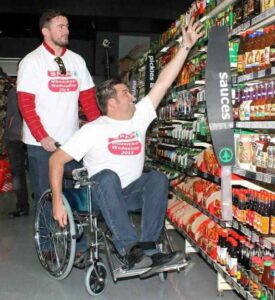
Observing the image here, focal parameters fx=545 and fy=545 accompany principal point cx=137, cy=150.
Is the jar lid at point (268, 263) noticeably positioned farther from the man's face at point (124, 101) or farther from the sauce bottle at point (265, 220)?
the man's face at point (124, 101)

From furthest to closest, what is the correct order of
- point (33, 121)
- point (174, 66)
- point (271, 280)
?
point (33, 121) < point (174, 66) < point (271, 280)

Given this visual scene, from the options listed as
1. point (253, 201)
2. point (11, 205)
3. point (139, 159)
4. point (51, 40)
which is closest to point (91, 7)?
point (11, 205)

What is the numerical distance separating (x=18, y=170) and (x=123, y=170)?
353 cm

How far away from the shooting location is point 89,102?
4.57 meters

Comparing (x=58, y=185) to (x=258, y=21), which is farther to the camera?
(x=58, y=185)

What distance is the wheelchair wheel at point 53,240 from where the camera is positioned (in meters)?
3.63

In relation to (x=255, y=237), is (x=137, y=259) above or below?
below

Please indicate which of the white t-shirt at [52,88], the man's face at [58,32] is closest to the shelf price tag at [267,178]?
the white t-shirt at [52,88]

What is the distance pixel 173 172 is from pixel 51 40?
2.05m

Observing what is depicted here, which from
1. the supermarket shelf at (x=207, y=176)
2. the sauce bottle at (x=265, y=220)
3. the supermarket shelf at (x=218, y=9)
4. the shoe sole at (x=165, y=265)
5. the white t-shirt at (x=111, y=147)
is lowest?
the shoe sole at (x=165, y=265)

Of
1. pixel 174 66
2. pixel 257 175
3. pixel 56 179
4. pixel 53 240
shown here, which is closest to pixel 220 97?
pixel 257 175

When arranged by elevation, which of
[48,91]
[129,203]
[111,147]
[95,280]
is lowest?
[95,280]

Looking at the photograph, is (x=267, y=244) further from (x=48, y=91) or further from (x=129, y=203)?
(x=48, y=91)

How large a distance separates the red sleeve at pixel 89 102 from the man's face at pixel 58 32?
47 centimetres
